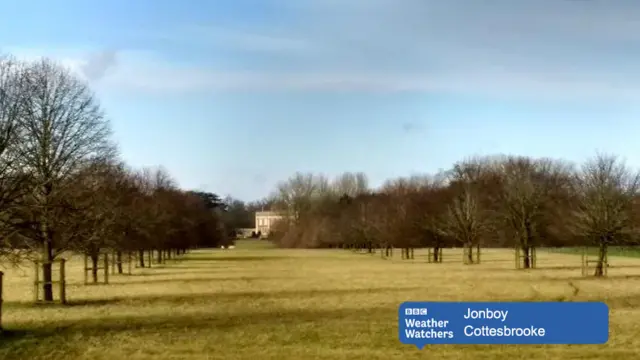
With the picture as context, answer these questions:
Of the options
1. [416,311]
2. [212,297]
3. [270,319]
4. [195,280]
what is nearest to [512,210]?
[195,280]

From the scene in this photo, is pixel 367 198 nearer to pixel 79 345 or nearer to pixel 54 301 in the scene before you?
pixel 54 301

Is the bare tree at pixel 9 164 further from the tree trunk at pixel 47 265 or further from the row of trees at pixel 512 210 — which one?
the row of trees at pixel 512 210

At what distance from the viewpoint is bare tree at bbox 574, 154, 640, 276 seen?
44.2m

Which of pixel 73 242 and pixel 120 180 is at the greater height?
pixel 120 180

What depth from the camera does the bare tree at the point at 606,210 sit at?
44.2m

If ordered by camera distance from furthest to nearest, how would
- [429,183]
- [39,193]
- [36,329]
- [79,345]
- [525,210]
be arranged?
[429,183], [525,210], [39,193], [36,329], [79,345]

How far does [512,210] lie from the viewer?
55.1 meters

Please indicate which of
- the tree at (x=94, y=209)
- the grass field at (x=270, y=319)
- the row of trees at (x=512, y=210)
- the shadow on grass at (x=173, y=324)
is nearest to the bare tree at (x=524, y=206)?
the row of trees at (x=512, y=210)

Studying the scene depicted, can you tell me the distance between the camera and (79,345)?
18219 mm

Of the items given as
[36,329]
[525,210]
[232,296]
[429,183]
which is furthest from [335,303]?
[429,183]

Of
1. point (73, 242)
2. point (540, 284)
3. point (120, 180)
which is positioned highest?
A: point (120, 180)

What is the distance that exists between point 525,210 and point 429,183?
57220mm

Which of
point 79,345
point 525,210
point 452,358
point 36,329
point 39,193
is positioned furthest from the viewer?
point 525,210

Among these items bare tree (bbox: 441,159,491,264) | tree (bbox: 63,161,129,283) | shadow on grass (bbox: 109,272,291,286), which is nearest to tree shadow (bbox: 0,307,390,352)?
tree (bbox: 63,161,129,283)
